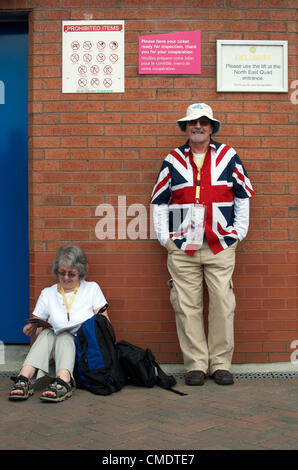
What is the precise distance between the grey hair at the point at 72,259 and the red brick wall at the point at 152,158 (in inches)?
11.9

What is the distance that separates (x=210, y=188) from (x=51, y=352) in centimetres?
185

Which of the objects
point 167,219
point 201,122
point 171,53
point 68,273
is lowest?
point 68,273

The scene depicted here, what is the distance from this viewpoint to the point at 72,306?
16.4 feet

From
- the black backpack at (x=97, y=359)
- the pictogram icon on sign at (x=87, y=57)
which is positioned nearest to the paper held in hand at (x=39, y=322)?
the black backpack at (x=97, y=359)

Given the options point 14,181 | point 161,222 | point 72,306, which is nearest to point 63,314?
point 72,306

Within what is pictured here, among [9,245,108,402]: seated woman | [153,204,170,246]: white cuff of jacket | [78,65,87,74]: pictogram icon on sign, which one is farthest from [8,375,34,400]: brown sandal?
[78,65,87,74]: pictogram icon on sign

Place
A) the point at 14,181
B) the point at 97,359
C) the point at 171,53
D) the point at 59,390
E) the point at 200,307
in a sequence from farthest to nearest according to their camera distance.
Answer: the point at 14,181
the point at 171,53
the point at 200,307
the point at 97,359
the point at 59,390

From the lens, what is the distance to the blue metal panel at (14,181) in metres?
5.80

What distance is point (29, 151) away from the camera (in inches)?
221

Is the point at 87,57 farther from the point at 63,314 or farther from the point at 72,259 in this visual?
the point at 63,314

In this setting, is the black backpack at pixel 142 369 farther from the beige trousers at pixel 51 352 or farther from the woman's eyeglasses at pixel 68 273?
the woman's eyeglasses at pixel 68 273

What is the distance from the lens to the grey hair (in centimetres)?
506

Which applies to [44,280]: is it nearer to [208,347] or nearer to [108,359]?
[108,359]

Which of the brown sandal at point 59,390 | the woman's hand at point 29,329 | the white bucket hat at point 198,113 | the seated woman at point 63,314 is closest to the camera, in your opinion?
the brown sandal at point 59,390
